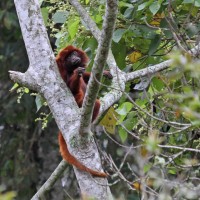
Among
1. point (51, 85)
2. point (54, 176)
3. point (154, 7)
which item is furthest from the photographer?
point (54, 176)

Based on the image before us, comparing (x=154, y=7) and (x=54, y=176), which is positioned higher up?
(x=154, y=7)

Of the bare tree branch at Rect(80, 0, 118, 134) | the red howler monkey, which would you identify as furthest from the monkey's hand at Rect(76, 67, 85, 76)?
the bare tree branch at Rect(80, 0, 118, 134)

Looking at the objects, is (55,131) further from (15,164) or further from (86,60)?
(86,60)

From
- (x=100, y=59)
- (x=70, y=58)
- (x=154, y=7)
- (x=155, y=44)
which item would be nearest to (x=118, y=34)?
(x=155, y=44)

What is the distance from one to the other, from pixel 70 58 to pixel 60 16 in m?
0.51

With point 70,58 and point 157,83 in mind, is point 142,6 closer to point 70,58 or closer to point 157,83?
point 157,83

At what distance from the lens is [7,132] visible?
1073 cm

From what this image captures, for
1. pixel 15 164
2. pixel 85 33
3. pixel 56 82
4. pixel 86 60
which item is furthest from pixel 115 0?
pixel 15 164

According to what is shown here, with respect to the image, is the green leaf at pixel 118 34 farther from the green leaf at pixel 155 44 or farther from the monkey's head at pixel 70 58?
the monkey's head at pixel 70 58

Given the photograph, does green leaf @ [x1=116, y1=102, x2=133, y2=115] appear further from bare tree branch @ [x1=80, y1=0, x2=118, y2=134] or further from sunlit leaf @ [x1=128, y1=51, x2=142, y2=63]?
bare tree branch @ [x1=80, y1=0, x2=118, y2=134]

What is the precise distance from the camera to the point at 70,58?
5.71 metres

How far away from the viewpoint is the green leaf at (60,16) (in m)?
5.25

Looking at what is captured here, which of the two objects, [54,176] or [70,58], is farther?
[70,58]

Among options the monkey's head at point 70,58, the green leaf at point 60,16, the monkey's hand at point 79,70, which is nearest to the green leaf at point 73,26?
the green leaf at point 60,16
